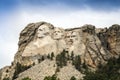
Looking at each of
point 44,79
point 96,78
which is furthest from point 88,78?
point 44,79

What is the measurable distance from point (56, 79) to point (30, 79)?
34.3ft

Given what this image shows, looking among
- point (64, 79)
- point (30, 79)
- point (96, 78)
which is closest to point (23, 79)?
point (30, 79)

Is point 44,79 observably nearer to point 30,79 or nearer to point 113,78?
point 30,79

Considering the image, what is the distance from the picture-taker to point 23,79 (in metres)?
199

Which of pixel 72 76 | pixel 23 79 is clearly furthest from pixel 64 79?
pixel 23 79

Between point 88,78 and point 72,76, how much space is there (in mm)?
6635

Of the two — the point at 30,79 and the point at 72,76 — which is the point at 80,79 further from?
the point at 30,79

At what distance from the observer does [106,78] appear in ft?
655

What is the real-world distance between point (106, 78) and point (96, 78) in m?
4.25

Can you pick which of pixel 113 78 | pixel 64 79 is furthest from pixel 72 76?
pixel 113 78

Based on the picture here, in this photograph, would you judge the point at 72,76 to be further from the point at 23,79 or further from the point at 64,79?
the point at 23,79

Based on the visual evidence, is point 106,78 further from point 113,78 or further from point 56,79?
point 56,79

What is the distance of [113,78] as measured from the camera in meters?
199

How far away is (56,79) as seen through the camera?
648 feet
